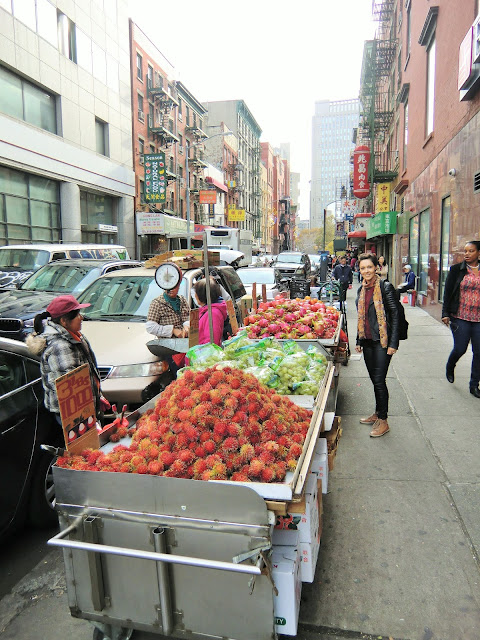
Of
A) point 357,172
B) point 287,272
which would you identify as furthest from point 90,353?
point 357,172

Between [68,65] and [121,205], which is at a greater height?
[68,65]

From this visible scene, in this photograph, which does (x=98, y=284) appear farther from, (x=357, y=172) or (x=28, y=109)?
(x=357, y=172)

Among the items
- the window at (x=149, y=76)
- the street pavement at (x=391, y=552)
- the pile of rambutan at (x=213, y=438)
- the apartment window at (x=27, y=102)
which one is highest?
the window at (x=149, y=76)

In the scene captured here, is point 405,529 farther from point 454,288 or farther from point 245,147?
point 245,147

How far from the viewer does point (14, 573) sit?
128 inches

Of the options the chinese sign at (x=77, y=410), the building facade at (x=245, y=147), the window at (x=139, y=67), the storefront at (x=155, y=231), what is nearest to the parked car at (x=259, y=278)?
the chinese sign at (x=77, y=410)

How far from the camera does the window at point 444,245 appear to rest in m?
12.4

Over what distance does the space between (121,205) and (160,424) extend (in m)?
31.0

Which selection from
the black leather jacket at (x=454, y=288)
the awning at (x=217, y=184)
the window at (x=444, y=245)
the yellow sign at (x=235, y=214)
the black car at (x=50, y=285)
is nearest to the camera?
the black leather jacket at (x=454, y=288)

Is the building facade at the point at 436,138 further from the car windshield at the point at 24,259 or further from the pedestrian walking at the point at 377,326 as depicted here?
the car windshield at the point at 24,259

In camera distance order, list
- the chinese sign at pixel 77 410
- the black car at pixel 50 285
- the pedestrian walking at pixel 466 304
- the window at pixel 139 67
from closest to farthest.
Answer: the chinese sign at pixel 77 410, the pedestrian walking at pixel 466 304, the black car at pixel 50 285, the window at pixel 139 67

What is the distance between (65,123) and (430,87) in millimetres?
17811

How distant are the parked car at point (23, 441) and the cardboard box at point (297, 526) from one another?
1.85 metres

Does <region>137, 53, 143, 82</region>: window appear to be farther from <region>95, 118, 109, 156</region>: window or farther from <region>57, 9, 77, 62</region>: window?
<region>57, 9, 77, 62</region>: window
